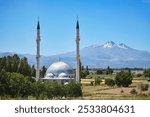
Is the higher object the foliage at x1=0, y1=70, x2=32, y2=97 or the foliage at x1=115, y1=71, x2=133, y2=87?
the foliage at x1=115, y1=71, x2=133, y2=87

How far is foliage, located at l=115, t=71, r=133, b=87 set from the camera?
1469cm

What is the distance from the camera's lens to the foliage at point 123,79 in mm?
14693

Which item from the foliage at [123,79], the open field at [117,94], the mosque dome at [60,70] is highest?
the mosque dome at [60,70]

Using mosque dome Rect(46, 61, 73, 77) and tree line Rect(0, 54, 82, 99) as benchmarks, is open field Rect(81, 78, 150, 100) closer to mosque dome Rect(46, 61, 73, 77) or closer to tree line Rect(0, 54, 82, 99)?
tree line Rect(0, 54, 82, 99)

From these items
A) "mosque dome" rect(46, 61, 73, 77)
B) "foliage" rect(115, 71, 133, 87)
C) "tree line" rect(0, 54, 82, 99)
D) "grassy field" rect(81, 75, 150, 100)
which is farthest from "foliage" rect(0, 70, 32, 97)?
"mosque dome" rect(46, 61, 73, 77)

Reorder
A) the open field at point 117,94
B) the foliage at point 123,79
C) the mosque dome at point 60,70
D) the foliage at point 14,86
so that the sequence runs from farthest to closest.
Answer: the mosque dome at point 60,70
the foliage at point 123,79
the foliage at point 14,86
the open field at point 117,94

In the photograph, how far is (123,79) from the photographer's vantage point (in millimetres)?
15164

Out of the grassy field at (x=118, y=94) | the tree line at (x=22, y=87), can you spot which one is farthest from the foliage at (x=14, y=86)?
the grassy field at (x=118, y=94)

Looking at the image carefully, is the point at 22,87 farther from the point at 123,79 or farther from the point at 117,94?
the point at 123,79

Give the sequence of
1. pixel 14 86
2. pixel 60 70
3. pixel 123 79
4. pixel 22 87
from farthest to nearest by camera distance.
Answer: pixel 60 70 → pixel 123 79 → pixel 22 87 → pixel 14 86

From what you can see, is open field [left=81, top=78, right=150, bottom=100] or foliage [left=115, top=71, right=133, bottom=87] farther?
foliage [left=115, top=71, right=133, bottom=87]

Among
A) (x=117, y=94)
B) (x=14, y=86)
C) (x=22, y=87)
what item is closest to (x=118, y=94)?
(x=117, y=94)

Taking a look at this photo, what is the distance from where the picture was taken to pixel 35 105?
12.8ft

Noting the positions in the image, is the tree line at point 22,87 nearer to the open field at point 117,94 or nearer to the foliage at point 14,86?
the foliage at point 14,86
